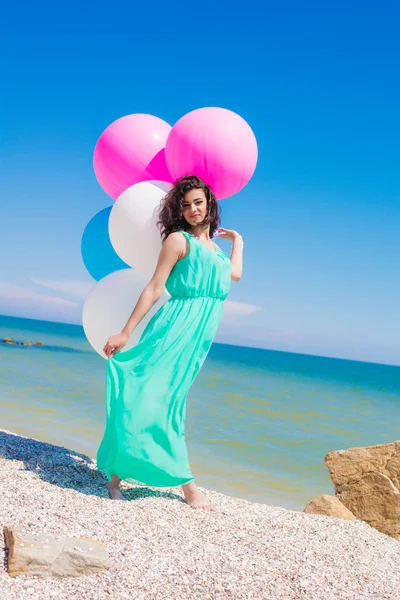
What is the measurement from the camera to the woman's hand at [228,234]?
4360 millimetres

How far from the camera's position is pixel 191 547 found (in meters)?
3.06

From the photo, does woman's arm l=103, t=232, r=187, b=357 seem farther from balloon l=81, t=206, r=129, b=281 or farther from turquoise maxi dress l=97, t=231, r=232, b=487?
balloon l=81, t=206, r=129, b=281

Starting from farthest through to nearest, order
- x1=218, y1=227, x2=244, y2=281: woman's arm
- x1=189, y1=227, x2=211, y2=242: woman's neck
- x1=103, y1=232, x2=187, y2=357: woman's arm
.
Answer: x1=218, y1=227, x2=244, y2=281: woman's arm → x1=189, y1=227, x2=211, y2=242: woman's neck → x1=103, y1=232, x2=187, y2=357: woman's arm

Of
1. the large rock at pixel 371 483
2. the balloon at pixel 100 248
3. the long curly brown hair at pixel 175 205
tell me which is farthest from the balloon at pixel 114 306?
the large rock at pixel 371 483

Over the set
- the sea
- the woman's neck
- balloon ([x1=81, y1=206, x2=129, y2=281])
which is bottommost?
the sea

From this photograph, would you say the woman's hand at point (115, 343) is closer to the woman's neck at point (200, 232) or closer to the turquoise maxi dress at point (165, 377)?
the turquoise maxi dress at point (165, 377)

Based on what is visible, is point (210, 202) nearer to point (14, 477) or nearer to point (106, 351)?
point (106, 351)

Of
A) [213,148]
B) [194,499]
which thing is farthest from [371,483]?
[213,148]

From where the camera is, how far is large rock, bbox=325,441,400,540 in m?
4.50

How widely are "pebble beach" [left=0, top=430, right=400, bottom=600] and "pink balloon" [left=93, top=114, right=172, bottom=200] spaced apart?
89.9 inches

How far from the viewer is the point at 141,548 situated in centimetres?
295

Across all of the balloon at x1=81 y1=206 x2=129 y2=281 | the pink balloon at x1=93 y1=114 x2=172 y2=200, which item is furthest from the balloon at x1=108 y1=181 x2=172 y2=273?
the balloon at x1=81 y1=206 x2=129 y2=281

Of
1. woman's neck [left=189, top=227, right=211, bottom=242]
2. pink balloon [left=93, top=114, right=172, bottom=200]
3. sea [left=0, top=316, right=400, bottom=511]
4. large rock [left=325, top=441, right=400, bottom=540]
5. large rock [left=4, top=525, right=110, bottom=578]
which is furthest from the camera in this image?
sea [left=0, top=316, right=400, bottom=511]

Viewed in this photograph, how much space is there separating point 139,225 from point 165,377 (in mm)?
1038
